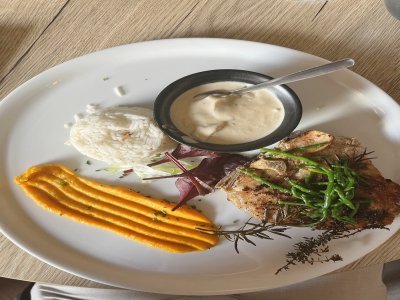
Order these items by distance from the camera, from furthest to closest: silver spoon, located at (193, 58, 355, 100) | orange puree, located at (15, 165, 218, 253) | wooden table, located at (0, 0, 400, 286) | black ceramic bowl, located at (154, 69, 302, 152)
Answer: wooden table, located at (0, 0, 400, 286) → silver spoon, located at (193, 58, 355, 100) → black ceramic bowl, located at (154, 69, 302, 152) → orange puree, located at (15, 165, 218, 253)

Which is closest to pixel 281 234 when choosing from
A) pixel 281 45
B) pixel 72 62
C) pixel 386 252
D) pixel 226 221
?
pixel 226 221

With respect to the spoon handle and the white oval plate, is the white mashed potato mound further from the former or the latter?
the spoon handle

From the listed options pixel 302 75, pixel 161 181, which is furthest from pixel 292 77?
pixel 161 181

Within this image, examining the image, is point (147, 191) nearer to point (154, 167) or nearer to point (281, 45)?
point (154, 167)

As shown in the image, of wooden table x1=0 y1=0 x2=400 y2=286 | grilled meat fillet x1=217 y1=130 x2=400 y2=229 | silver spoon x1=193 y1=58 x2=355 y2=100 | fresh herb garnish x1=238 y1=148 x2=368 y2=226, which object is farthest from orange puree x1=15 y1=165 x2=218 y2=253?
wooden table x1=0 y1=0 x2=400 y2=286

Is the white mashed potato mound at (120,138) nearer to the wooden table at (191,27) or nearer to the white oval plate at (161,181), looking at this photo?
the white oval plate at (161,181)

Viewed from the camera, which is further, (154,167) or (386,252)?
(154,167)
